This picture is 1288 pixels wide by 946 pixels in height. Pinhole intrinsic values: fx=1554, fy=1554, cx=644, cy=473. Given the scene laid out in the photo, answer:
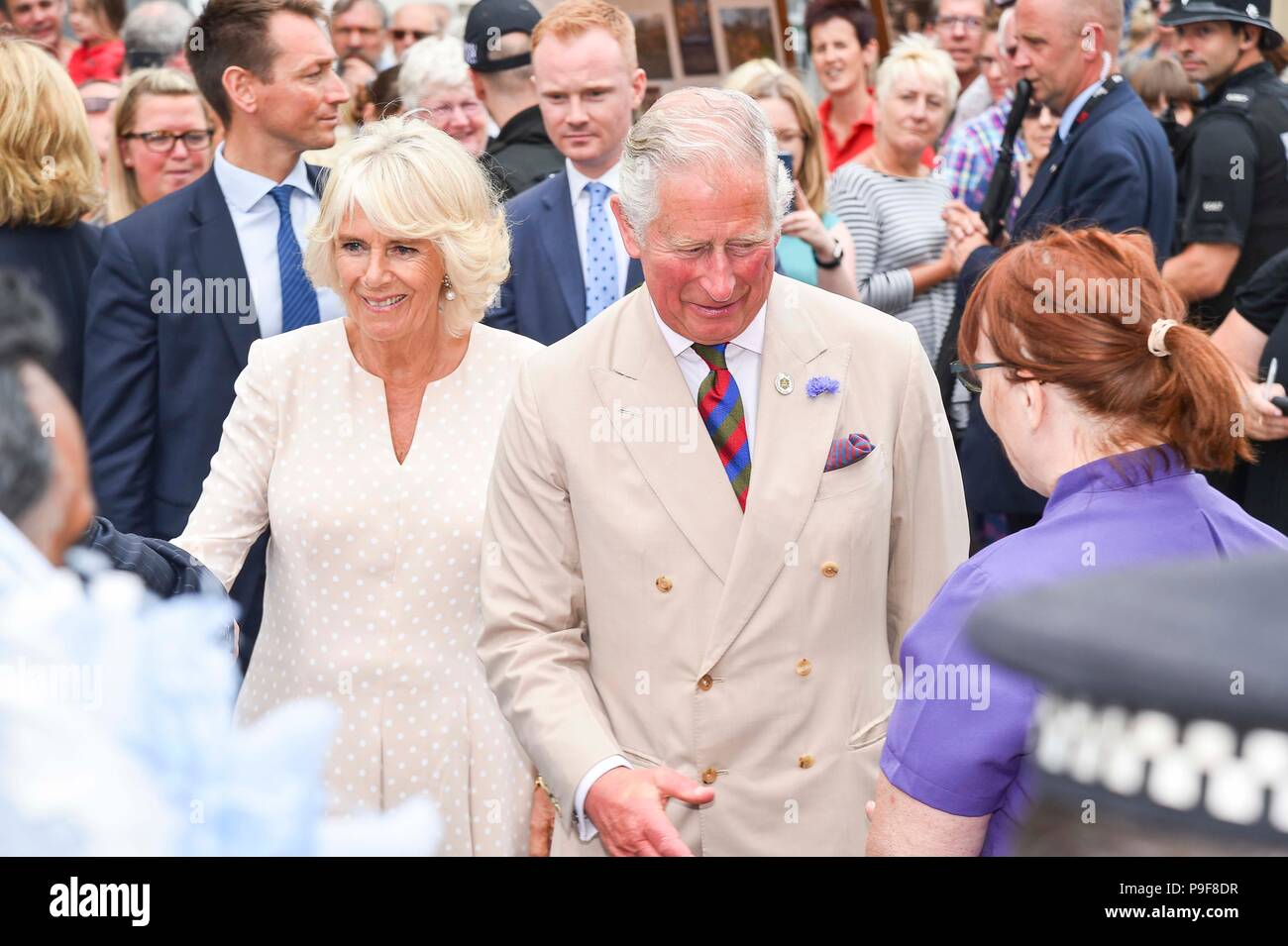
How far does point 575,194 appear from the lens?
480cm

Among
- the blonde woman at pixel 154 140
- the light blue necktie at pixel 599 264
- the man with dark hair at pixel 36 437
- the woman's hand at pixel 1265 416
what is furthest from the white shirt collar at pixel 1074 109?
the man with dark hair at pixel 36 437

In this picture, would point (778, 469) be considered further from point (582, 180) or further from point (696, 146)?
point (582, 180)

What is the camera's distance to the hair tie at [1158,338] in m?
2.07

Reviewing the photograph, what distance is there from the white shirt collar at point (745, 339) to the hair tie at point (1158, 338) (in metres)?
0.86

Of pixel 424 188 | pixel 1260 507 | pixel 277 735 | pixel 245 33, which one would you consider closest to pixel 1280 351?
pixel 1260 507

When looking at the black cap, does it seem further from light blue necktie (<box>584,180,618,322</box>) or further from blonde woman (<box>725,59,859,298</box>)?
light blue necktie (<box>584,180,618,322</box>)

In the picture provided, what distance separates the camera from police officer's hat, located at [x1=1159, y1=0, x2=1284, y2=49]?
5.71 m

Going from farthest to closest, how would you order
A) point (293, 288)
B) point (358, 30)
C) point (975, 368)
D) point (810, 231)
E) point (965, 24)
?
point (358, 30), point (965, 24), point (810, 231), point (293, 288), point (975, 368)

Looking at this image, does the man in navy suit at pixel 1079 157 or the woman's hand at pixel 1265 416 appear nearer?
the woman's hand at pixel 1265 416

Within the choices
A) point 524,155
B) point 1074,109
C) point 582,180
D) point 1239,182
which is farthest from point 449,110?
point 1239,182

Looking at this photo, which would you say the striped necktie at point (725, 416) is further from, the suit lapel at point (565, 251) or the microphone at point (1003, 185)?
the microphone at point (1003, 185)

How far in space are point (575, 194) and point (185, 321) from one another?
1.25 meters

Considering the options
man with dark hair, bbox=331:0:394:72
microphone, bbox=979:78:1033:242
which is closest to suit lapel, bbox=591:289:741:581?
microphone, bbox=979:78:1033:242

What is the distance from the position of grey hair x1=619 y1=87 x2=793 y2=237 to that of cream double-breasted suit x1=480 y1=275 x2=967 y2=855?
0.25 metres
